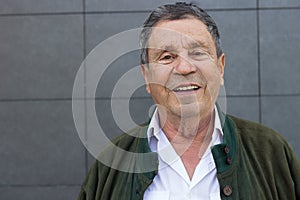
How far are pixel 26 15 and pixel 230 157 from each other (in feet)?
13.2

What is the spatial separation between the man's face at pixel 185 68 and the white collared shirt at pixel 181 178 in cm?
14

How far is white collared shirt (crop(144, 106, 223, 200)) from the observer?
210cm

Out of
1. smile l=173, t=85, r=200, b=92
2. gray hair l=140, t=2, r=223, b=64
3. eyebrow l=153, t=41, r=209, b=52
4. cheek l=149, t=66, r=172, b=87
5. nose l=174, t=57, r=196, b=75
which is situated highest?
gray hair l=140, t=2, r=223, b=64

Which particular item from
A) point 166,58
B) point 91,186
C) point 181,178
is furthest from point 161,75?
point 91,186

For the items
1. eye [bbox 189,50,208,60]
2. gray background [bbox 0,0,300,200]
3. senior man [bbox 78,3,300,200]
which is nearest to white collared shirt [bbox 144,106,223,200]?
senior man [bbox 78,3,300,200]

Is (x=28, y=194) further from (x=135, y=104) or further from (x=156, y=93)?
(x=156, y=93)

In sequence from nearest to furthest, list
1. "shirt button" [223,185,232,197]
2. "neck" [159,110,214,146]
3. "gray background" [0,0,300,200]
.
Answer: "shirt button" [223,185,232,197] < "neck" [159,110,214,146] < "gray background" [0,0,300,200]

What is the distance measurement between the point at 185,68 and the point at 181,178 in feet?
1.36

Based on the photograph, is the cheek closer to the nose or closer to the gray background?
the nose

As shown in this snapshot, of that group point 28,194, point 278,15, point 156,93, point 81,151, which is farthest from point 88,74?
point 156,93

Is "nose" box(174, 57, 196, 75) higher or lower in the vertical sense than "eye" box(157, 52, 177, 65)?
lower

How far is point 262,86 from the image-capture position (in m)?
5.62

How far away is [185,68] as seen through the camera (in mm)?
2062

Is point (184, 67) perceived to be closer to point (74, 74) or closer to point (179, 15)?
point (179, 15)
